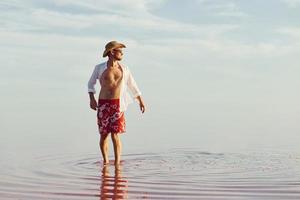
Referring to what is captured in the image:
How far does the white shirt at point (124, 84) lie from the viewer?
8.22 meters

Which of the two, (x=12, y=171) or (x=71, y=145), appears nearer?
(x=12, y=171)

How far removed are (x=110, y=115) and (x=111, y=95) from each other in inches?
10.9

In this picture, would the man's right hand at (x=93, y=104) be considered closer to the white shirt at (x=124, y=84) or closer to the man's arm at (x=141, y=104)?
the white shirt at (x=124, y=84)

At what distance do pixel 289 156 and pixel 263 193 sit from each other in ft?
12.6

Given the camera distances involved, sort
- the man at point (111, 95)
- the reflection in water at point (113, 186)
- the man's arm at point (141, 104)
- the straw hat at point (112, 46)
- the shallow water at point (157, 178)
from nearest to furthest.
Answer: the reflection in water at point (113, 186)
the shallow water at point (157, 178)
the straw hat at point (112, 46)
the man at point (111, 95)
the man's arm at point (141, 104)

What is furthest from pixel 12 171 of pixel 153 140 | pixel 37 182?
pixel 153 140

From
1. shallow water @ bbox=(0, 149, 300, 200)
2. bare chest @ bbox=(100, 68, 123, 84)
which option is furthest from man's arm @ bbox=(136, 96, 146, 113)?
shallow water @ bbox=(0, 149, 300, 200)

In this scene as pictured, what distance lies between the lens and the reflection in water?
16.6 ft

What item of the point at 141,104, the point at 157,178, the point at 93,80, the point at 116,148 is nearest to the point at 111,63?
the point at 93,80

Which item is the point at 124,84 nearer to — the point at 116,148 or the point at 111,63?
the point at 111,63

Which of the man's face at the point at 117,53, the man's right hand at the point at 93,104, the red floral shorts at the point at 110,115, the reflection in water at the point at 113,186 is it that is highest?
the man's face at the point at 117,53

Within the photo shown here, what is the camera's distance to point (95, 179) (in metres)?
6.18

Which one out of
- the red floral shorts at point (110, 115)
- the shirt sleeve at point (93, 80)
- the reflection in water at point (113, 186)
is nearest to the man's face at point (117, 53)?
the shirt sleeve at point (93, 80)

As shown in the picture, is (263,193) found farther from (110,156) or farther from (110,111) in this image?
(110,156)
